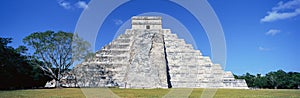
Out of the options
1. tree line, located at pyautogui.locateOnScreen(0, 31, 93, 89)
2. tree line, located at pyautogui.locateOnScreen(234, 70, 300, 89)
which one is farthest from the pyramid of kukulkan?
tree line, located at pyautogui.locateOnScreen(234, 70, 300, 89)

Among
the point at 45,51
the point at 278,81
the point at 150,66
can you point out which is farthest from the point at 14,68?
the point at 278,81

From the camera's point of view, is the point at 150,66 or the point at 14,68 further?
the point at 14,68

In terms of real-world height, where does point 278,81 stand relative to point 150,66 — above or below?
below

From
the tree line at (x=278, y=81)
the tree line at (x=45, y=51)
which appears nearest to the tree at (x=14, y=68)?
the tree line at (x=45, y=51)

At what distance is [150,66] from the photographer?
27203mm

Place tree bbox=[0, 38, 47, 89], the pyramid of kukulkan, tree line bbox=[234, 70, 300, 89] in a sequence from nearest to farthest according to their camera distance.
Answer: tree bbox=[0, 38, 47, 89] → the pyramid of kukulkan → tree line bbox=[234, 70, 300, 89]

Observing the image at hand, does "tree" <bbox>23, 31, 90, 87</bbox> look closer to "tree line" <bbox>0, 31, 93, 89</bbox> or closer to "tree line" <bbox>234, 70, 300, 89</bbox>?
"tree line" <bbox>0, 31, 93, 89</bbox>

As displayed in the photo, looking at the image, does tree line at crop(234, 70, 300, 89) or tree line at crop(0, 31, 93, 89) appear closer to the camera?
tree line at crop(0, 31, 93, 89)

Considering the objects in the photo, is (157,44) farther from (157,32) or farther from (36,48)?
(36,48)

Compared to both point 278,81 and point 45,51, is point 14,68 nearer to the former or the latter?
point 45,51

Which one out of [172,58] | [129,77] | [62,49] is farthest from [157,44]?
[62,49]

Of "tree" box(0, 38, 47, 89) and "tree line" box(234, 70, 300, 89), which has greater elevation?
"tree" box(0, 38, 47, 89)

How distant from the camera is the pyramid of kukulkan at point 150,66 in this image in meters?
26.7

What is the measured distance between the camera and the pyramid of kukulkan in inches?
1050
